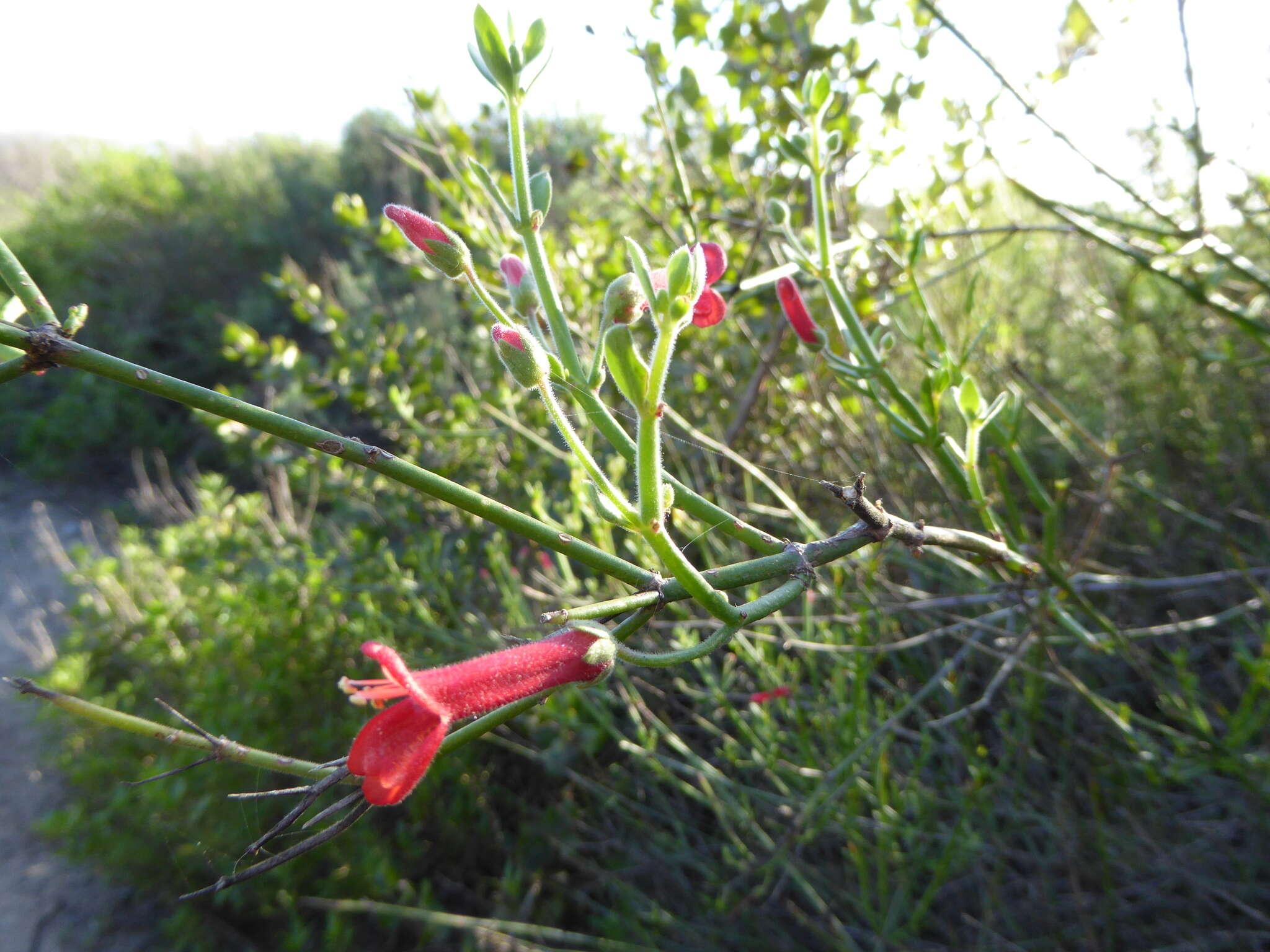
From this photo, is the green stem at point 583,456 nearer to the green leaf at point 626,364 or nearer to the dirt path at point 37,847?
the green leaf at point 626,364

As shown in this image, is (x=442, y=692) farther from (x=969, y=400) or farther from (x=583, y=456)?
(x=969, y=400)

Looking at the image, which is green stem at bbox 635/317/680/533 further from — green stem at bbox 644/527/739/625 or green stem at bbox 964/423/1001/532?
green stem at bbox 964/423/1001/532

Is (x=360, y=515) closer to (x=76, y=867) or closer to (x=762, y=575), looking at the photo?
(x=76, y=867)

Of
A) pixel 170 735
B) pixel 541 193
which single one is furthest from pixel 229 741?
pixel 541 193

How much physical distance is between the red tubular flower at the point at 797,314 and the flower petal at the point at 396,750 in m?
0.62

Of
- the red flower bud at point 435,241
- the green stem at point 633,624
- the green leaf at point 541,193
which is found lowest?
the green stem at point 633,624

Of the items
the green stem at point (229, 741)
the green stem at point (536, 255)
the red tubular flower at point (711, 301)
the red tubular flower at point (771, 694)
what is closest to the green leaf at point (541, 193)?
the green stem at point (536, 255)

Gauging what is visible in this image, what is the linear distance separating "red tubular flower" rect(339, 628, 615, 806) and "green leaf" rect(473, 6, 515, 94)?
435mm

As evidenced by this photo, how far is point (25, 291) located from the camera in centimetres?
49

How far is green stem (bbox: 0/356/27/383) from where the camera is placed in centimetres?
44

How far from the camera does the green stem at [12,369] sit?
44 centimetres

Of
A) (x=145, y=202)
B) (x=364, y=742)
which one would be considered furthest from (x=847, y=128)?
(x=145, y=202)

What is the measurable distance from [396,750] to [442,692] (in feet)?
0.15

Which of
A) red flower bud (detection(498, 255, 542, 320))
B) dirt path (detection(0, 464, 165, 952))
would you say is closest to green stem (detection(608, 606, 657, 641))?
red flower bud (detection(498, 255, 542, 320))
